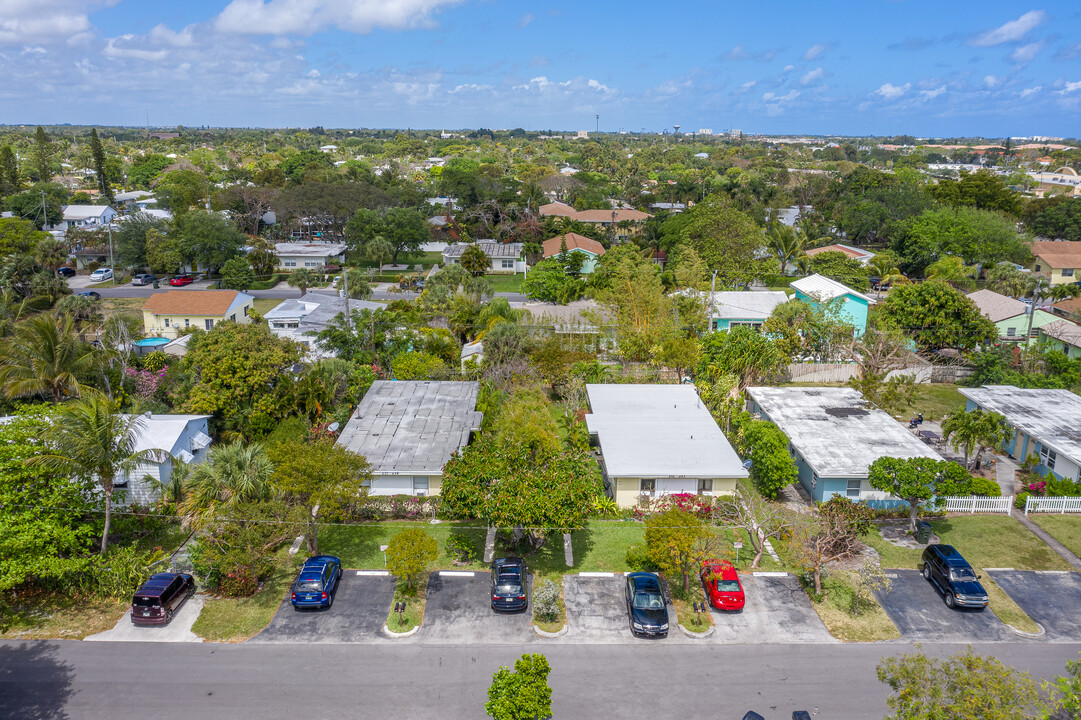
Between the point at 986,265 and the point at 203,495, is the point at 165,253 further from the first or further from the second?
the point at 986,265

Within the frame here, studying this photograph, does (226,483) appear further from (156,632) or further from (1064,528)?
(1064,528)

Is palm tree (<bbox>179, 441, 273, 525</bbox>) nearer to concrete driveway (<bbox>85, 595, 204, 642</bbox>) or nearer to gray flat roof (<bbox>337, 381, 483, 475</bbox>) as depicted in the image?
concrete driveway (<bbox>85, 595, 204, 642</bbox>)

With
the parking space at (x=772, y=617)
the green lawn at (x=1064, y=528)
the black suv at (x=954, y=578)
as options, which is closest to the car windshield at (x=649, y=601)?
the parking space at (x=772, y=617)

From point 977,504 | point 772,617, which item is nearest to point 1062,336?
point 977,504

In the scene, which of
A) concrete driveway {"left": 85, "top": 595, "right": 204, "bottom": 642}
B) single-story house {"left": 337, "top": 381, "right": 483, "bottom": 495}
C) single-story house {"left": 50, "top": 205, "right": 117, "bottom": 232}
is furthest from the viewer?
single-story house {"left": 50, "top": 205, "right": 117, "bottom": 232}

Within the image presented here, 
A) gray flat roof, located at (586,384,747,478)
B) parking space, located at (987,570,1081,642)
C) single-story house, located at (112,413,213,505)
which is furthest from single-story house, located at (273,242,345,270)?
parking space, located at (987,570,1081,642)

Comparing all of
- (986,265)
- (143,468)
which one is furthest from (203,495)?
(986,265)

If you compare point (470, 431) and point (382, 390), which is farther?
point (382, 390)

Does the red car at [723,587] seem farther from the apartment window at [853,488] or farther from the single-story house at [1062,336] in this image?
the single-story house at [1062,336]
